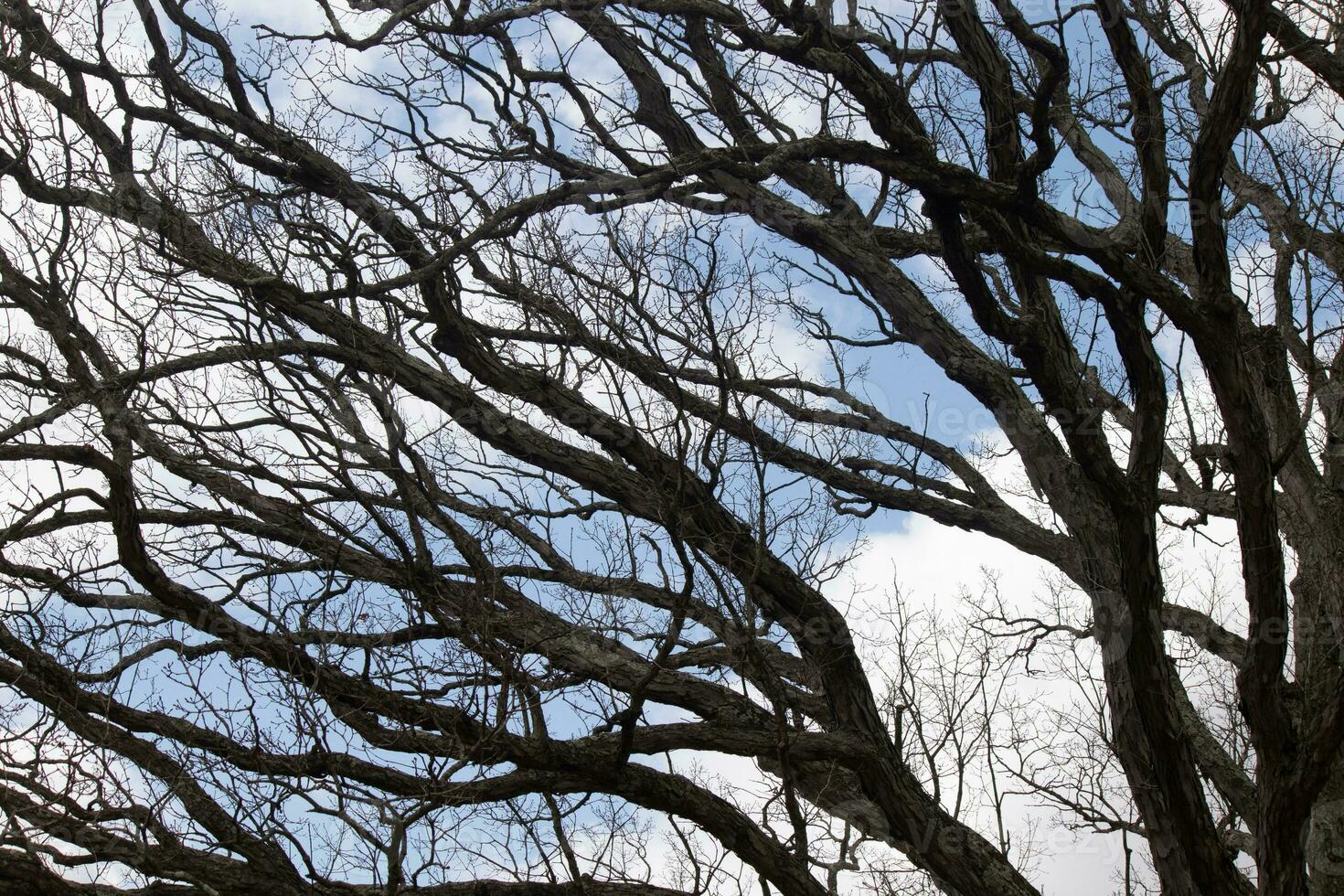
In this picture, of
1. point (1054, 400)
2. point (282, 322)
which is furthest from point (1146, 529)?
point (282, 322)

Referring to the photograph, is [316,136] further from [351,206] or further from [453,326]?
[453,326]

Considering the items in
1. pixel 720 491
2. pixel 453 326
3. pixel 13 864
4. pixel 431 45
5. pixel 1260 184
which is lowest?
pixel 13 864

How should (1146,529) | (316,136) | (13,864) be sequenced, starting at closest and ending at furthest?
(13,864)
(1146,529)
(316,136)

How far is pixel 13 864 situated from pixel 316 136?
4.45 metres

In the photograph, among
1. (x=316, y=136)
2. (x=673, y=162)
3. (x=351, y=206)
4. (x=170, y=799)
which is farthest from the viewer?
(x=316, y=136)

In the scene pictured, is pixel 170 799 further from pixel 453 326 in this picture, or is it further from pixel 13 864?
pixel 453 326

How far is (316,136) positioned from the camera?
6.99 meters

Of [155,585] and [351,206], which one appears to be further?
[351,206]

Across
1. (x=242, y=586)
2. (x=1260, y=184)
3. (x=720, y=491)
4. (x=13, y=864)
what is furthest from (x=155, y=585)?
(x=1260, y=184)

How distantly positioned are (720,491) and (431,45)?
151 inches

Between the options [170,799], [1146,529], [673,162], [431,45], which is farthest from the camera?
[431,45]

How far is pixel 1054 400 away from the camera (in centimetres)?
638

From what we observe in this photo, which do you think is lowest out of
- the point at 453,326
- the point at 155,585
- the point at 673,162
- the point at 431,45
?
the point at 155,585

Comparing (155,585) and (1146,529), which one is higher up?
(1146,529)
